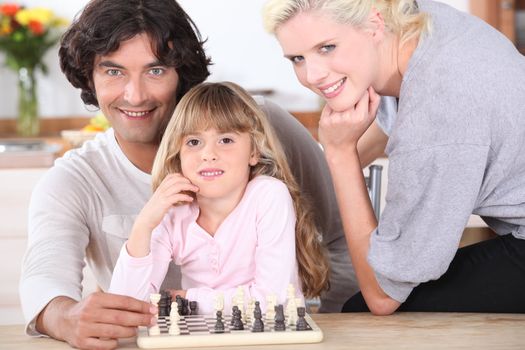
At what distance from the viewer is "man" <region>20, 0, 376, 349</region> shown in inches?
90.1

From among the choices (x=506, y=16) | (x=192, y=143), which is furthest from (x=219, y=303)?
(x=506, y=16)

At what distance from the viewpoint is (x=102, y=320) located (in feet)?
5.68

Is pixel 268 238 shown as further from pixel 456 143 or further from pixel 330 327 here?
pixel 456 143

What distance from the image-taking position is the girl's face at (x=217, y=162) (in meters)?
2.10

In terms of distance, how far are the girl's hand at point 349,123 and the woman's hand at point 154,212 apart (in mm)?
346

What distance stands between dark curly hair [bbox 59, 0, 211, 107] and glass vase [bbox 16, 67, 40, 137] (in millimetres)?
2581

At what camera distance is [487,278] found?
2.10 meters

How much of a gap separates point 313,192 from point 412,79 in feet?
2.34

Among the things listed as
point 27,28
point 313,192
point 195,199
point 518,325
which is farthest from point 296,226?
point 27,28

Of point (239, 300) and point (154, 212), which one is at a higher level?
point (154, 212)

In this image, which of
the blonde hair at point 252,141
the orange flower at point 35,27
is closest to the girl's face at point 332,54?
the blonde hair at point 252,141

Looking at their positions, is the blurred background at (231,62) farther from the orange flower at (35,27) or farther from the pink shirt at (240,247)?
the pink shirt at (240,247)

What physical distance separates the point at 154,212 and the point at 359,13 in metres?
0.63

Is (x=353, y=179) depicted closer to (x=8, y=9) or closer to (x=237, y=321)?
(x=237, y=321)
